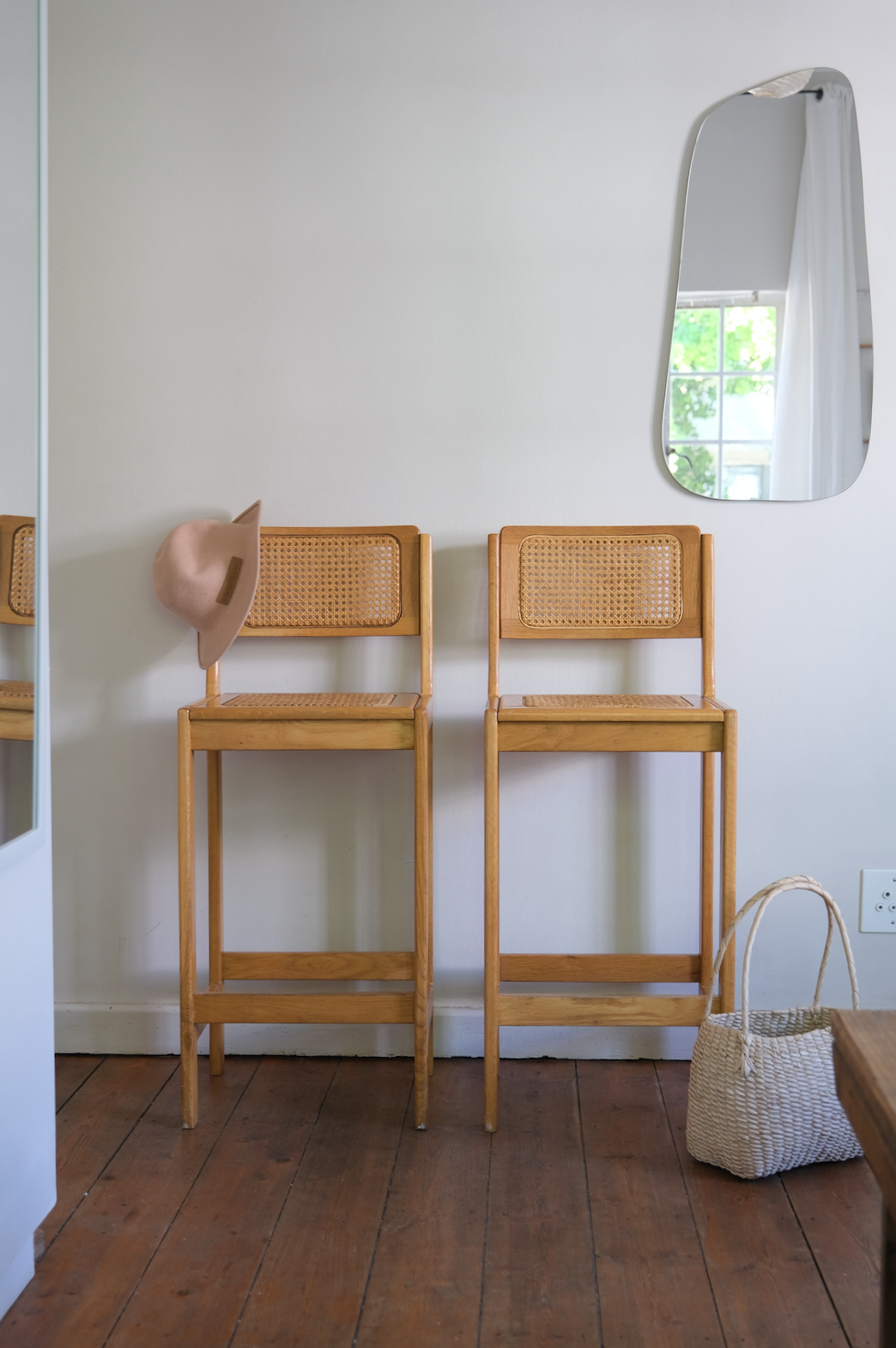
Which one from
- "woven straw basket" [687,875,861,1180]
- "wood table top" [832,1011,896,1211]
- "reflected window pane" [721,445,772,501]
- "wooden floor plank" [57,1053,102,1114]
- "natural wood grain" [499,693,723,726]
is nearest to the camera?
"wood table top" [832,1011,896,1211]

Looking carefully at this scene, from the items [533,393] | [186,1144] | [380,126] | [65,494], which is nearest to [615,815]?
[533,393]

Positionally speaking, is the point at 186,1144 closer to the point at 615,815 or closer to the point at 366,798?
the point at 366,798

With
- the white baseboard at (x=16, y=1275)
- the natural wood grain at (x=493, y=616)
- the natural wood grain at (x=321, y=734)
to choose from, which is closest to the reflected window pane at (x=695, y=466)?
the natural wood grain at (x=493, y=616)

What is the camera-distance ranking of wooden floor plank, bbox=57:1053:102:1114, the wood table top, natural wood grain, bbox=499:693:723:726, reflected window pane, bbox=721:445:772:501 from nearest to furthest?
the wood table top, natural wood grain, bbox=499:693:723:726, wooden floor plank, bbox=57:1053:102:1114, reflected window pane, bbox=721:445:772:501

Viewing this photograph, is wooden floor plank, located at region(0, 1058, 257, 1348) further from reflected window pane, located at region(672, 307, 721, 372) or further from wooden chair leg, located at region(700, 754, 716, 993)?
reflected window pane, located at region(672, 307, 721, 372)

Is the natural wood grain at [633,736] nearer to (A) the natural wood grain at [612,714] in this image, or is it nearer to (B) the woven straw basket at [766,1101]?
(A) the natural wood grain at [612,714]

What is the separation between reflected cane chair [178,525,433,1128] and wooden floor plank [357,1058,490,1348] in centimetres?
7

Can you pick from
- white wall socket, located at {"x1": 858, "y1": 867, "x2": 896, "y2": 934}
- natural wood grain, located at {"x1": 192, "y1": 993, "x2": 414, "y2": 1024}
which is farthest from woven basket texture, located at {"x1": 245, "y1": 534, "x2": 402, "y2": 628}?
white wall socket, located at {"x1": 858, "y1": 867, "x2": 896, "y2": 934}

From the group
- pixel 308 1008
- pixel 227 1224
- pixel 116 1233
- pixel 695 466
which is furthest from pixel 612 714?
pixel 116 1233

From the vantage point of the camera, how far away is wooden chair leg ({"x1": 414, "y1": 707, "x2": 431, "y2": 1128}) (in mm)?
1712

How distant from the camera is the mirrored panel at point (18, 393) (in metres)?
1.23

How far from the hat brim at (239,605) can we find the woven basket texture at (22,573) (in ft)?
1.59

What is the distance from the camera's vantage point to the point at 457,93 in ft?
6.48

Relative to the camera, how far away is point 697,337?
6.45 ft
